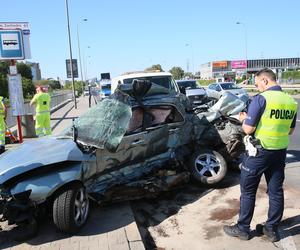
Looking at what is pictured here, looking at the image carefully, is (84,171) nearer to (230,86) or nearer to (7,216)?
(7,216)

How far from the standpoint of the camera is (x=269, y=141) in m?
4.16

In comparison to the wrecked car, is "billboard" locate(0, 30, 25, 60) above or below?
above

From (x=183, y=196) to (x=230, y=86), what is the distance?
22490mm

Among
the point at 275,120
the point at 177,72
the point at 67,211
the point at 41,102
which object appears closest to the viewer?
the point at 275,120

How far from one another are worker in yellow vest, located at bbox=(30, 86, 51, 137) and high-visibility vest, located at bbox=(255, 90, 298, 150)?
8236 mm

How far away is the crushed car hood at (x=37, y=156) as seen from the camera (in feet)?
15.3

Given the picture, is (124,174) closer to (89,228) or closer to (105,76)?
(89,228)

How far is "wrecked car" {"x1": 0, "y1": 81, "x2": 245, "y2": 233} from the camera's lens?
4.62 m

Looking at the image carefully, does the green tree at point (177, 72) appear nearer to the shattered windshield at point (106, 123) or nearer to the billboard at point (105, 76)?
the billboard at point (105, 76)

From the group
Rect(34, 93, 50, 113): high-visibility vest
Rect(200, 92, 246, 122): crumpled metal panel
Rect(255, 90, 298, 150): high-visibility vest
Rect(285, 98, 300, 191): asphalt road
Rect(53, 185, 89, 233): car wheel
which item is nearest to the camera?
Rect(255, 90, 298, 150): high-visibility vest

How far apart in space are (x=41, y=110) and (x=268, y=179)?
27.2ft

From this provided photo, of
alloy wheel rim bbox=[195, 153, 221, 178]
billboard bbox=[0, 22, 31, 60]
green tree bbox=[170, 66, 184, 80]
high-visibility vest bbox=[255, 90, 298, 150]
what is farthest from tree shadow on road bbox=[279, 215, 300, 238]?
green tree bbox=[170, 66, 184, 80]

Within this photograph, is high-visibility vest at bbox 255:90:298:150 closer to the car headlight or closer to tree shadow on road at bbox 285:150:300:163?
the car headlight

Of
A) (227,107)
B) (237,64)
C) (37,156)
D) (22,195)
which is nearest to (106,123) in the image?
(37,156)
